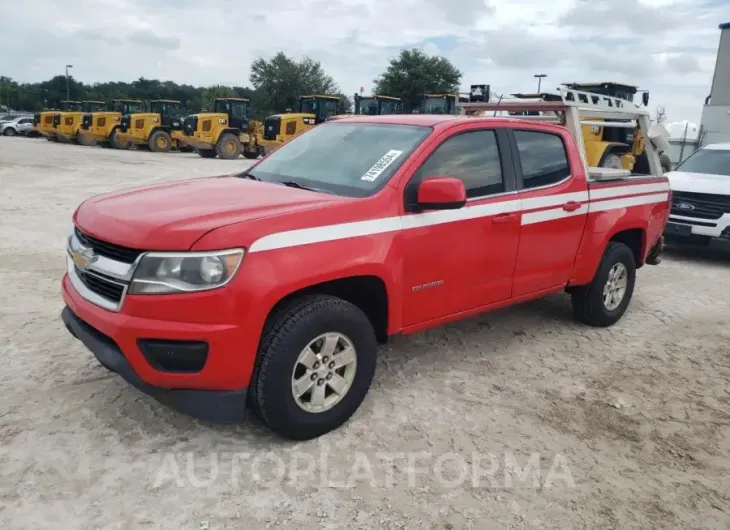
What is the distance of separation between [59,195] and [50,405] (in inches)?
384

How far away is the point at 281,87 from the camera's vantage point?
219 ft

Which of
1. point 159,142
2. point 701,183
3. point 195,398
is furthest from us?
point 159,142

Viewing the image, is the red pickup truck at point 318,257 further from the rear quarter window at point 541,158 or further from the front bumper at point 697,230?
the front bumper at point 697,230

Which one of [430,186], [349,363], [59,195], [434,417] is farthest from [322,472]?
[59,195]

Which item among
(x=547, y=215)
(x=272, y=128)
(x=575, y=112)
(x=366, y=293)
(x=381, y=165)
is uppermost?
(x=575, y=112)

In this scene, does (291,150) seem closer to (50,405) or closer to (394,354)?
(394,354)

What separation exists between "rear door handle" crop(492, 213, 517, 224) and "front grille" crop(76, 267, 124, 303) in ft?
7.82

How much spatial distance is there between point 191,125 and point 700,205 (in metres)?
20.7

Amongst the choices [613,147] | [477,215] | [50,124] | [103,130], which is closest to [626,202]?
[477,215]

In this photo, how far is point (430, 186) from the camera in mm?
3484

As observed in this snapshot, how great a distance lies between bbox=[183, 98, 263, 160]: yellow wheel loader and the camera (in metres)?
24.7

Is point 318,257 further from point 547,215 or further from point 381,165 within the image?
point 547,215

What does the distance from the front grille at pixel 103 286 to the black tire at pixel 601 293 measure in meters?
3.85

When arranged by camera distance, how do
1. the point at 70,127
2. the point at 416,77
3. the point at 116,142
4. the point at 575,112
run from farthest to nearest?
the point at 416,77 → the point at 70,127 → the point at 116,142 → the point at 575,112
